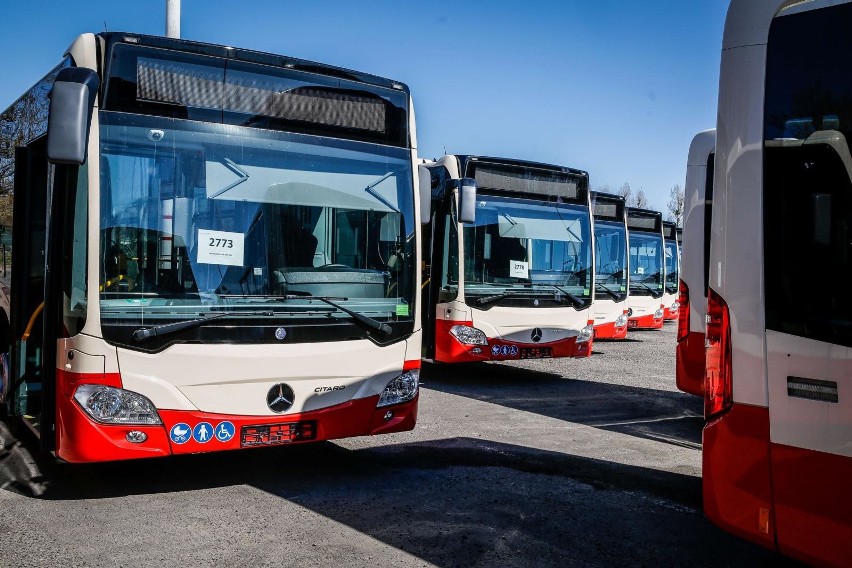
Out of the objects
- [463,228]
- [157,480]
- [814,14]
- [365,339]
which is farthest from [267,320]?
[463,228]

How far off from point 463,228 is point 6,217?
5.72m

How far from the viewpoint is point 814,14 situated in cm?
331

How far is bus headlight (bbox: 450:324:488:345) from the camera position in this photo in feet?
35.5

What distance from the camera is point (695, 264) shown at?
8.16 metres

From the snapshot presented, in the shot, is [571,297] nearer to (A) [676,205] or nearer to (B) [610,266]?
(B) [610,266]

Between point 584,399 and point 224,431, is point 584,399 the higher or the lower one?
the lower one

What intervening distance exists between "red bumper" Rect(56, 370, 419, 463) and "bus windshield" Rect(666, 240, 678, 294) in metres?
16.0

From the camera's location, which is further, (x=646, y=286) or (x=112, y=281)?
(x=646, y=286)

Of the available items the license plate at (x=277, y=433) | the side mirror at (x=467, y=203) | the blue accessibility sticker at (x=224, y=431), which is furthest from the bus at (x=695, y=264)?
the blue accessibility sticker at (x=224, y=431)

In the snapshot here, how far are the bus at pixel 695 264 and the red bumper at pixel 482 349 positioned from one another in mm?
3117

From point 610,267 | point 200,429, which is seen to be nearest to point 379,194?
point 200,429

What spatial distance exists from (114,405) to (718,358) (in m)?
3.56

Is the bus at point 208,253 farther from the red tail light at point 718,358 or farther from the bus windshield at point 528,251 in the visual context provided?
the bus windshield at point 528,251

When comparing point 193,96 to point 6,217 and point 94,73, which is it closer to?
point 94,73
